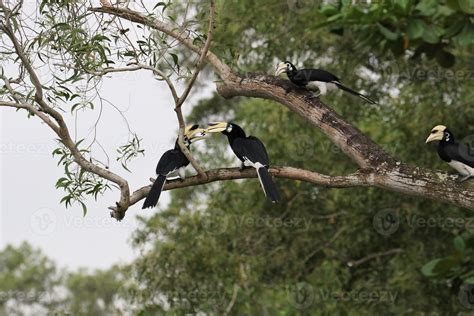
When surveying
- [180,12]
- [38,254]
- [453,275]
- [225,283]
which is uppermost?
[38,254]

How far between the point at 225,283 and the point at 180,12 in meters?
2.79

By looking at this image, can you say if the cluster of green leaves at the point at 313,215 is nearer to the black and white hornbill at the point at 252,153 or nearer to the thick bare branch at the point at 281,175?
the black and white hornbill at the point at 252,153

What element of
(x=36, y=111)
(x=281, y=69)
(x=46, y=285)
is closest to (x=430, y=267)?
(x=281, y=69)

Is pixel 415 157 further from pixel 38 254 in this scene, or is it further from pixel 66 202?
pixel 38 254

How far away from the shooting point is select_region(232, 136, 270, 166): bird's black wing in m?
5.45

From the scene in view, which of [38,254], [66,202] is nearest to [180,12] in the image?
[66,202]

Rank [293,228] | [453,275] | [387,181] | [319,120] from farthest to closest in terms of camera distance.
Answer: [293,228]
[453,275]
[319,120]
[387,181]

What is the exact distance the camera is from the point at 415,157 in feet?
29.2

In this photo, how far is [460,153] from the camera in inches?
219

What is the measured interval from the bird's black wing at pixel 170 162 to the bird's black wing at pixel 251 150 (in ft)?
1.08

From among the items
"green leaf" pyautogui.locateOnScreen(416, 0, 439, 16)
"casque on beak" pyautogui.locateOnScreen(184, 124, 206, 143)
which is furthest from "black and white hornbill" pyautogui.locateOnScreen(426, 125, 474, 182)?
"casque on beak" pyautogui.locateOnScreen(184, 124, 206, 143)

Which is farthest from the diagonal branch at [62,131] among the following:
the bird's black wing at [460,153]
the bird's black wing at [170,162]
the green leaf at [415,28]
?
the green leaf at [415,28]

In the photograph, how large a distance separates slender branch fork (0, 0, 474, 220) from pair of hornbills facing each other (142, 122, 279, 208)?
6cm

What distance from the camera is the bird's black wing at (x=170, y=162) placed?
17.8 ft
